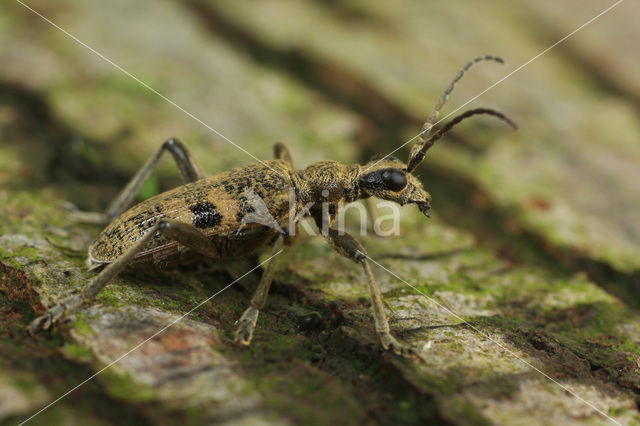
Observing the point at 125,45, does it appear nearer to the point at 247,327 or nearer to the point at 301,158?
the point at 301,158

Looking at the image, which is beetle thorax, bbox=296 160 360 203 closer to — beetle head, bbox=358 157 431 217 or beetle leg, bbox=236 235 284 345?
beetle head, bbox=358 157 431 217

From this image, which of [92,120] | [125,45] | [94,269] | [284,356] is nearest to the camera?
[284,356]

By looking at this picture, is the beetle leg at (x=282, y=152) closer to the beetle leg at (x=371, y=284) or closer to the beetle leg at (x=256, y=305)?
the beetle leg at (x=371, y=284)

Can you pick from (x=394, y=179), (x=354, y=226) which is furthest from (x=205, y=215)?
(x=394, y=179)

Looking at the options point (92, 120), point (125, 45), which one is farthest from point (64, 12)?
point (92, 120)

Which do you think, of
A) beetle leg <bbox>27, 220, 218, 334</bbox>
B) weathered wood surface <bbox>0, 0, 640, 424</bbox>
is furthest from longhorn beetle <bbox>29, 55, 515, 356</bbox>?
weathered wood surface <bbox>0, 0, 640, 424</bbox>
